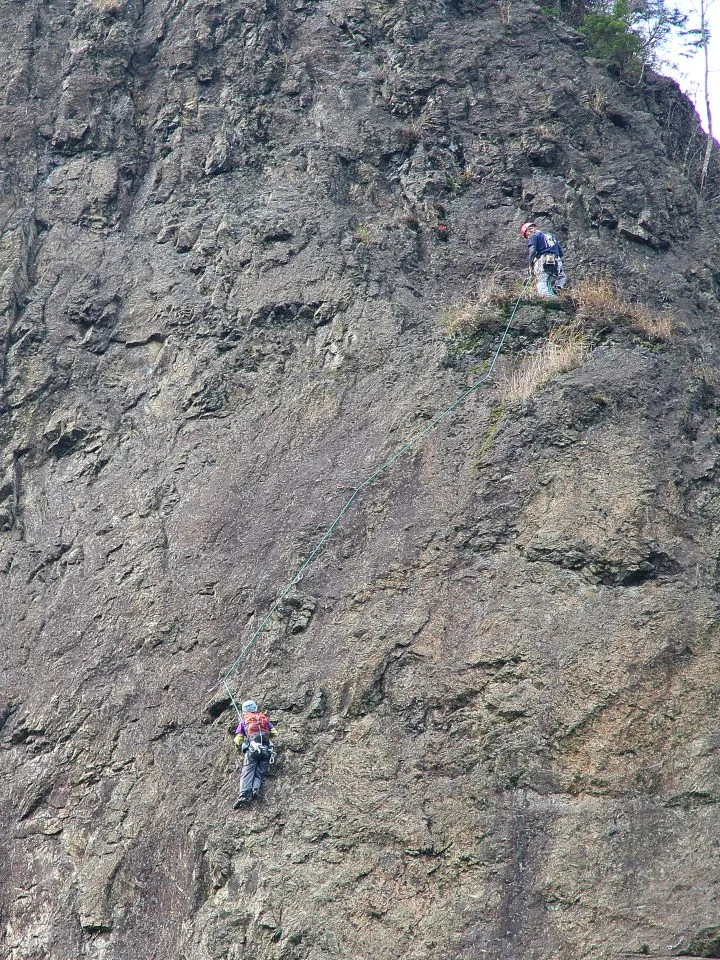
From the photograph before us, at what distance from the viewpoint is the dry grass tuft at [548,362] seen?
13.0m

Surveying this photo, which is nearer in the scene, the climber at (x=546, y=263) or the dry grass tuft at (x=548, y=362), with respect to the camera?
the dry grass tuft at (x=548, y=362)

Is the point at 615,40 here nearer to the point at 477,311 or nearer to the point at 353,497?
the point at 477,311

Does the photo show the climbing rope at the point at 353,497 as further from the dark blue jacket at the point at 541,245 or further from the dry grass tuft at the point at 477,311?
the dark blue jacket at the point at 541,245

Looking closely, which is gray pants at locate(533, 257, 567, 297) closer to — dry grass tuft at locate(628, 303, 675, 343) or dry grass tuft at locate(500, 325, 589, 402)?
dry grass tuft at locate(500, 325, 589, 402)

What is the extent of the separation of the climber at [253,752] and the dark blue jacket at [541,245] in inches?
314

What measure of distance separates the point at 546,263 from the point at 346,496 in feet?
15.6

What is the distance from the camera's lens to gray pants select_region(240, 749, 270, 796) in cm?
1041

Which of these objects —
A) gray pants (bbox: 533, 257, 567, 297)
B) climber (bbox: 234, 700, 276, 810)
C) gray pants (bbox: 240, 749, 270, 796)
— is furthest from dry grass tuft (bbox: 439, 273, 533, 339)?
gray pants (bbox: 240, 749, 270, 796)

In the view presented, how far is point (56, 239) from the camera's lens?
1694 centimetres

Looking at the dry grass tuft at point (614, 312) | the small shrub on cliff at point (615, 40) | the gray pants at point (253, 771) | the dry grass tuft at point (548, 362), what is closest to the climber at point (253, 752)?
the gray pants at point (253, 771)

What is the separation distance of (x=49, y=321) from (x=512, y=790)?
10405 mm

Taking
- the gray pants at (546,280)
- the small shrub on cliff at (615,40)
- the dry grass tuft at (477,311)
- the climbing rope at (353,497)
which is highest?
the small shrub on cliff at (615,40)

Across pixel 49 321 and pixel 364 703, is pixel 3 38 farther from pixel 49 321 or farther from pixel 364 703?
pixel 364 703

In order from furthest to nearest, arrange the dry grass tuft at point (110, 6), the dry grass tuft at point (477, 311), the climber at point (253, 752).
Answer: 1. the dry grass tuft at point (110, 6)
2. the dry grass tuft at point (477, 311)
3. the climber at point (253, 752)
